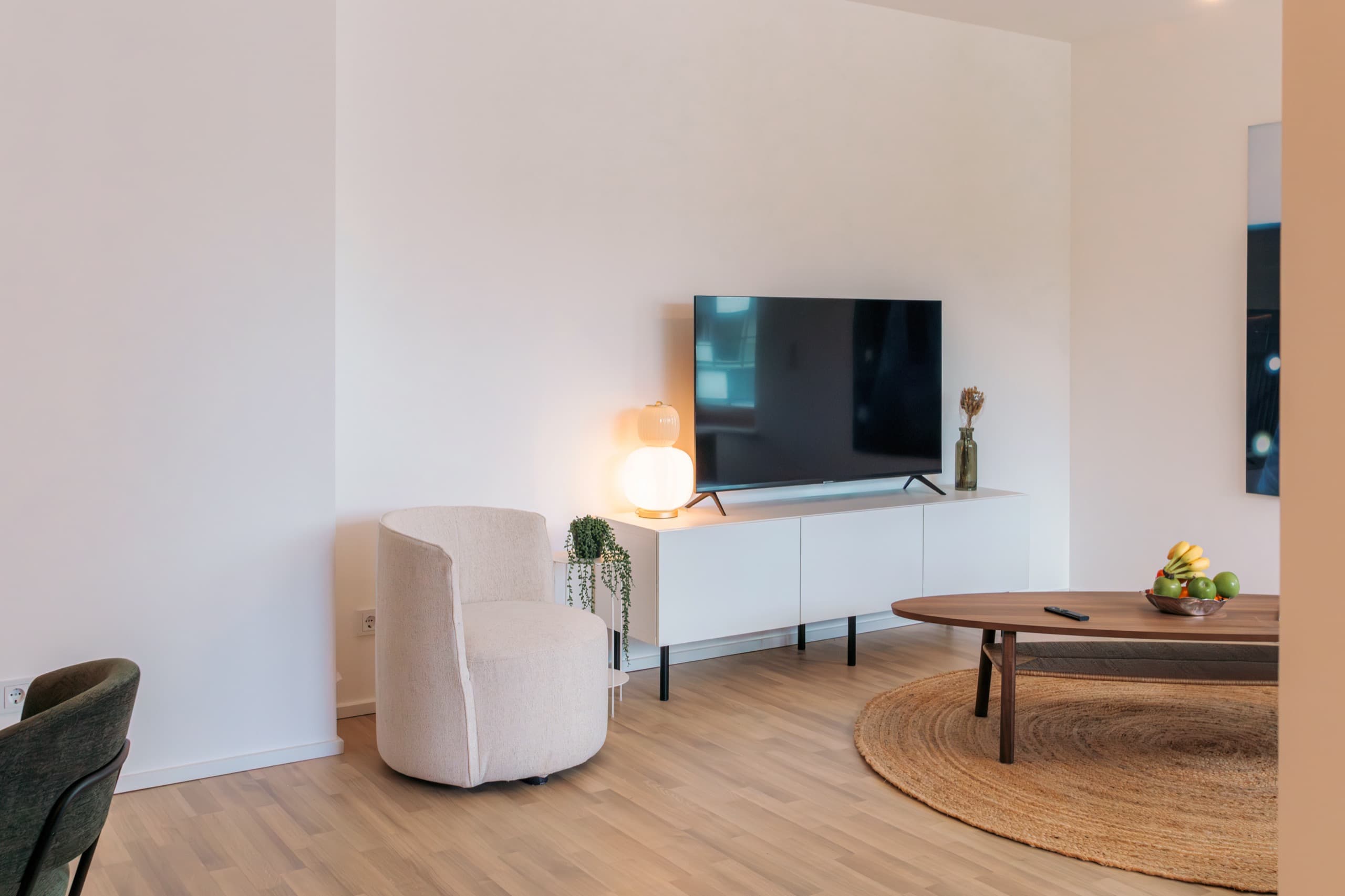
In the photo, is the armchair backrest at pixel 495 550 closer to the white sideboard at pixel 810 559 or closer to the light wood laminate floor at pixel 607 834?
the white sideboard at pixel 810 559

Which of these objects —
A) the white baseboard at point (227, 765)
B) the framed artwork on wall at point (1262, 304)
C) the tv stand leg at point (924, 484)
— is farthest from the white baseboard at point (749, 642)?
the framed artwork on wall at point (1262, 304)

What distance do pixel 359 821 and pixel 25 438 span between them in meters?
1.39

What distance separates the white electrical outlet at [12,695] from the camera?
9.82 feet

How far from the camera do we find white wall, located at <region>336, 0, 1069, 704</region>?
3.91m

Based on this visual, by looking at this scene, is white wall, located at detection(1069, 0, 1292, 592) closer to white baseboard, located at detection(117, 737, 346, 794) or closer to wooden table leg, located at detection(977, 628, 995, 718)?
wooden table leg, located at detection(977, 628, 995, 718)

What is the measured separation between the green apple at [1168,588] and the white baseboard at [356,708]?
270 centimetres

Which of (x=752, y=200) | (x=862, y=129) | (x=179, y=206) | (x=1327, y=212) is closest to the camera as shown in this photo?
(x=1327, y=212)

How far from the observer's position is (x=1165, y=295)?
5.37 m

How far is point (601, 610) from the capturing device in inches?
170

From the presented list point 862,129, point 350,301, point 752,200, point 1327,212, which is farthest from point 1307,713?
point 862,129

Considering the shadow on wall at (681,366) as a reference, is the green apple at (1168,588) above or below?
below

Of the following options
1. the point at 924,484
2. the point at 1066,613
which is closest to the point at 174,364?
the point at 1066,613

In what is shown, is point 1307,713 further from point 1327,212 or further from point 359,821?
point 359,821

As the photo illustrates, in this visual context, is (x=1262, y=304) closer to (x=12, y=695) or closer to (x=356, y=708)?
(x=356, y=708)
